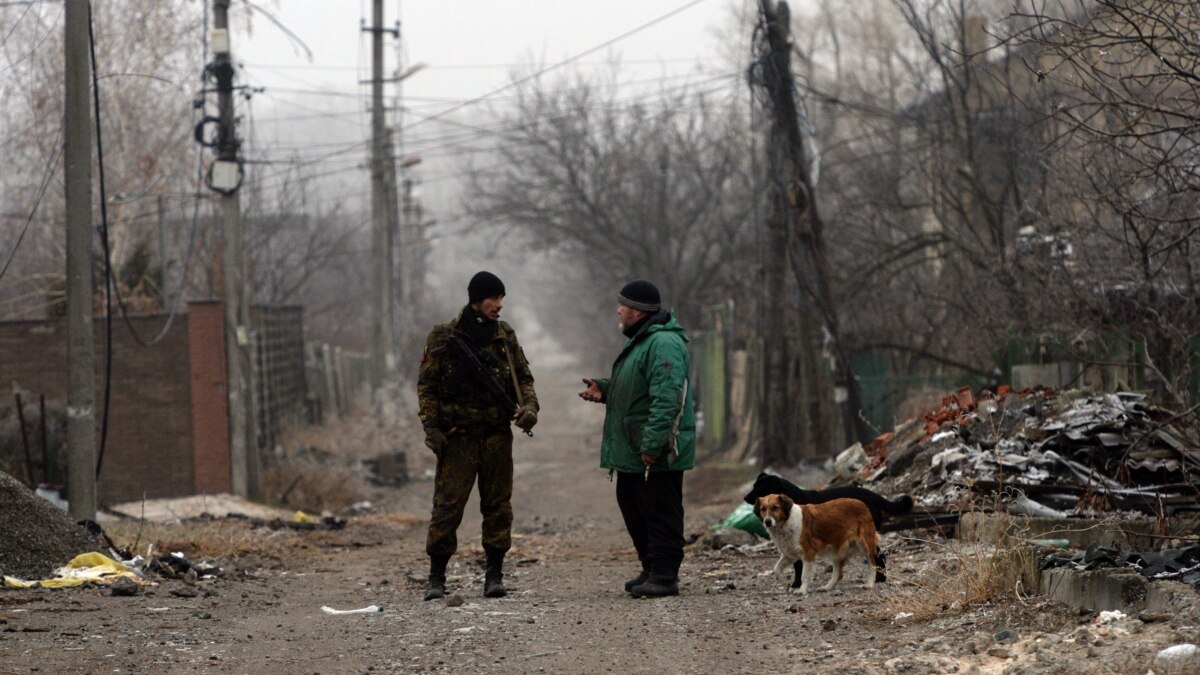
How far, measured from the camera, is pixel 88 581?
956 centimetres

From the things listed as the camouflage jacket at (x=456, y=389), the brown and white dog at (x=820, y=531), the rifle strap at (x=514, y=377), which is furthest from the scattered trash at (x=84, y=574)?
the brown and white dog at (x=820, y=531)

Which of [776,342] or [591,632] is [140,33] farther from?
[591,632]

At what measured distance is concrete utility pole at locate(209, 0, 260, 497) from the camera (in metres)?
19.0

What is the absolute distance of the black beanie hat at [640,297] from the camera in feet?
29.0

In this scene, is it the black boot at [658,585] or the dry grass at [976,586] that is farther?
the black boot at [658,585]

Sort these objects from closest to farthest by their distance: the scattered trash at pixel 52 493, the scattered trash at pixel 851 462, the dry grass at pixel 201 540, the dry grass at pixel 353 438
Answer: the dry grass at pixel 201 540
the scattered trash at pixel 851 462
the scattered trash at pixel 52 493
the dry grass at pixel 353 438

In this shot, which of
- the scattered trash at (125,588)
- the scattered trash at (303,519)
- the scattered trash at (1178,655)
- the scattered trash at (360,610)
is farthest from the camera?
the scattered trash at (303,519)

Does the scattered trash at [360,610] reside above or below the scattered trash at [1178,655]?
below

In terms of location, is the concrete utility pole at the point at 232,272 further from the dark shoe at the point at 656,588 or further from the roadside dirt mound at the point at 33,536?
the dark shoe at the point at 656,588

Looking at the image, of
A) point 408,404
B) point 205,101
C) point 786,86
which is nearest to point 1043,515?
point 786,86

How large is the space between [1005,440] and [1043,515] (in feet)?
5.29

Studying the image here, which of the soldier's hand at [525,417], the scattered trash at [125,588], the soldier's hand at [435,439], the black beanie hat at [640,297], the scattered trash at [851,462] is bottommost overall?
the scattered trash at [125,588]

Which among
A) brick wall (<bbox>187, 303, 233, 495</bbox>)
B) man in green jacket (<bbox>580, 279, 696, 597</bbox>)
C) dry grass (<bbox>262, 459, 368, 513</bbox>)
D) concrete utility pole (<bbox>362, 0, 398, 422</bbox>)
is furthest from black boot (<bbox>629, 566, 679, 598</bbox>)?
concrete utility pole (<bbox>362, 0, 398, 422</bbox>)

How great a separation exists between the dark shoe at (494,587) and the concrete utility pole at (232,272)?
432 inches
